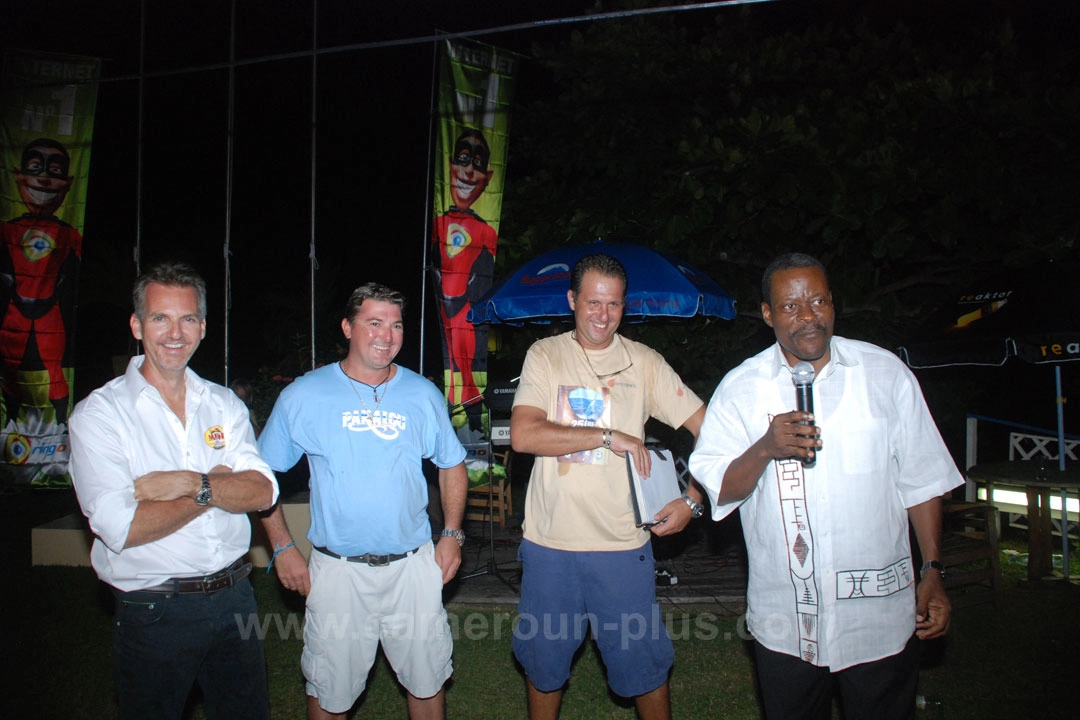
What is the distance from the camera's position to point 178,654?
2.47 metres

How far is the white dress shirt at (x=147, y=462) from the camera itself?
7.84ft

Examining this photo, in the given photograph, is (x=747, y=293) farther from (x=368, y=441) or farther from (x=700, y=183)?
(x=368, y=441)

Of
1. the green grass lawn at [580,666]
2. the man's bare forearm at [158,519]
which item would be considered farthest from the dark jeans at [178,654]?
the green grass lawn at [580,666]

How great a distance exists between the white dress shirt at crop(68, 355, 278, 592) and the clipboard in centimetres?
153

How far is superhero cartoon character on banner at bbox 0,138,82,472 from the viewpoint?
9539mm

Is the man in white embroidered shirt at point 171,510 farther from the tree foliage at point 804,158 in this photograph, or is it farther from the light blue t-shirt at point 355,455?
the tree foliage at point 804,158

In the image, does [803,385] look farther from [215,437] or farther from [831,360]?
[215,437]

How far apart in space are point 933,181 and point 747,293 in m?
2.19

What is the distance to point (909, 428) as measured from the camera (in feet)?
7.79

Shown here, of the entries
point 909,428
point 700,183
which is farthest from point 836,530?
point 700,183

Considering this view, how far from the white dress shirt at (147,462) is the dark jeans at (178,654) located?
4.4 inches

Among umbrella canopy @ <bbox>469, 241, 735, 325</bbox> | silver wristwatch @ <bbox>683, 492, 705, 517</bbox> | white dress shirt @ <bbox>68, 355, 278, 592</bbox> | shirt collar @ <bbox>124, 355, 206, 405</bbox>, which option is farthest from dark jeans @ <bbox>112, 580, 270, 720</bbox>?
umbrella canopy @ <bbox>469, 241, 735, 325</bbox>

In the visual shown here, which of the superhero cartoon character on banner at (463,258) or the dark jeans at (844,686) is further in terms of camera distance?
the superhero cartoon character on banner at (463,258)

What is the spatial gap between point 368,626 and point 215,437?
3.52 feet
